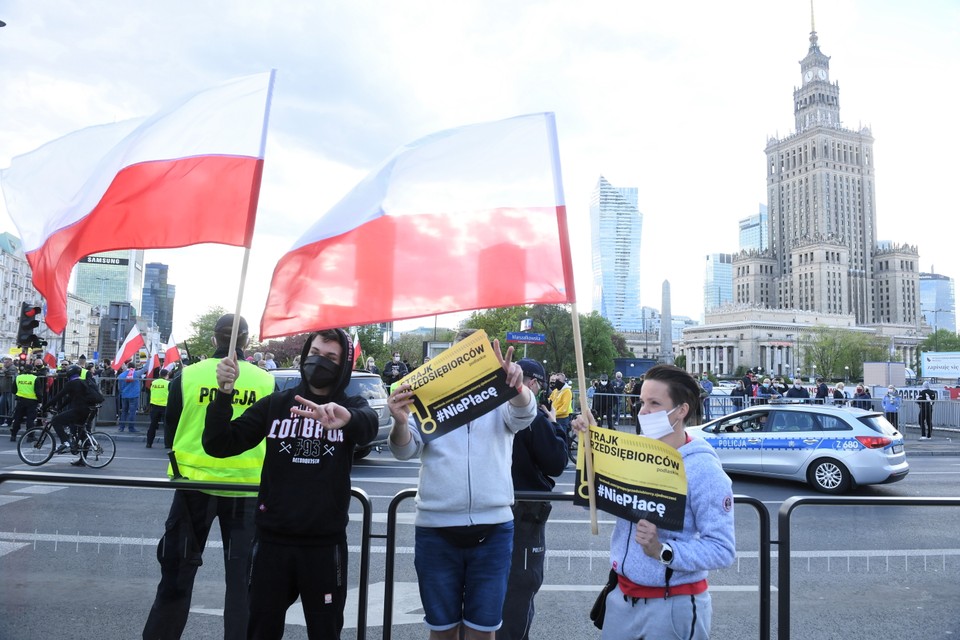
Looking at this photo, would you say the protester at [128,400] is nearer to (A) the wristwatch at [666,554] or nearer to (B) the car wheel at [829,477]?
(B) the car wheel at [829,477]

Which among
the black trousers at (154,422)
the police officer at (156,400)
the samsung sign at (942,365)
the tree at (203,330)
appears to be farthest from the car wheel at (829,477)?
the tree at (203,330)

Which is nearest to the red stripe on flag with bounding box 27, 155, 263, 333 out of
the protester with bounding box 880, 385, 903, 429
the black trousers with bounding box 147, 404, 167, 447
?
the black trousers with bounding box 147, 404, 167, 447

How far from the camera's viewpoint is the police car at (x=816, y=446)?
11.6 metres

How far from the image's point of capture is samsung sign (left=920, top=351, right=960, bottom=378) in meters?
38.2

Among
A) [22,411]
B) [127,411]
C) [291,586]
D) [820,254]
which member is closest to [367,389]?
[22,411]

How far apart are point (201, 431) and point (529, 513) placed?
6.56ft

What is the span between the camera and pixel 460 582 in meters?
3.45

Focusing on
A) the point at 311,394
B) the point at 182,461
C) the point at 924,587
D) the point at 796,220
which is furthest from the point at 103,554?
the point at 796,220

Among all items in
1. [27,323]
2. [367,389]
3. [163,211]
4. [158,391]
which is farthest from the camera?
[158,391]

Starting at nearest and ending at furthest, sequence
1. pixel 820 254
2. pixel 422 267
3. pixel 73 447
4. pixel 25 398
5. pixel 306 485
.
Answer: pixel 306 485 → pixel 422 267 → pixel 73 447 → pixel 25 398 → pixel 820 254

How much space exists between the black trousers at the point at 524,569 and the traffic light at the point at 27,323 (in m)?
10.1

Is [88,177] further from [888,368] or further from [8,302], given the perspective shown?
[8,302]

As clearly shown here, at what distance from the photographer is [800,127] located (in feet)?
536

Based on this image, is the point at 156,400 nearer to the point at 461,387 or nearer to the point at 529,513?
the point at 529,513
